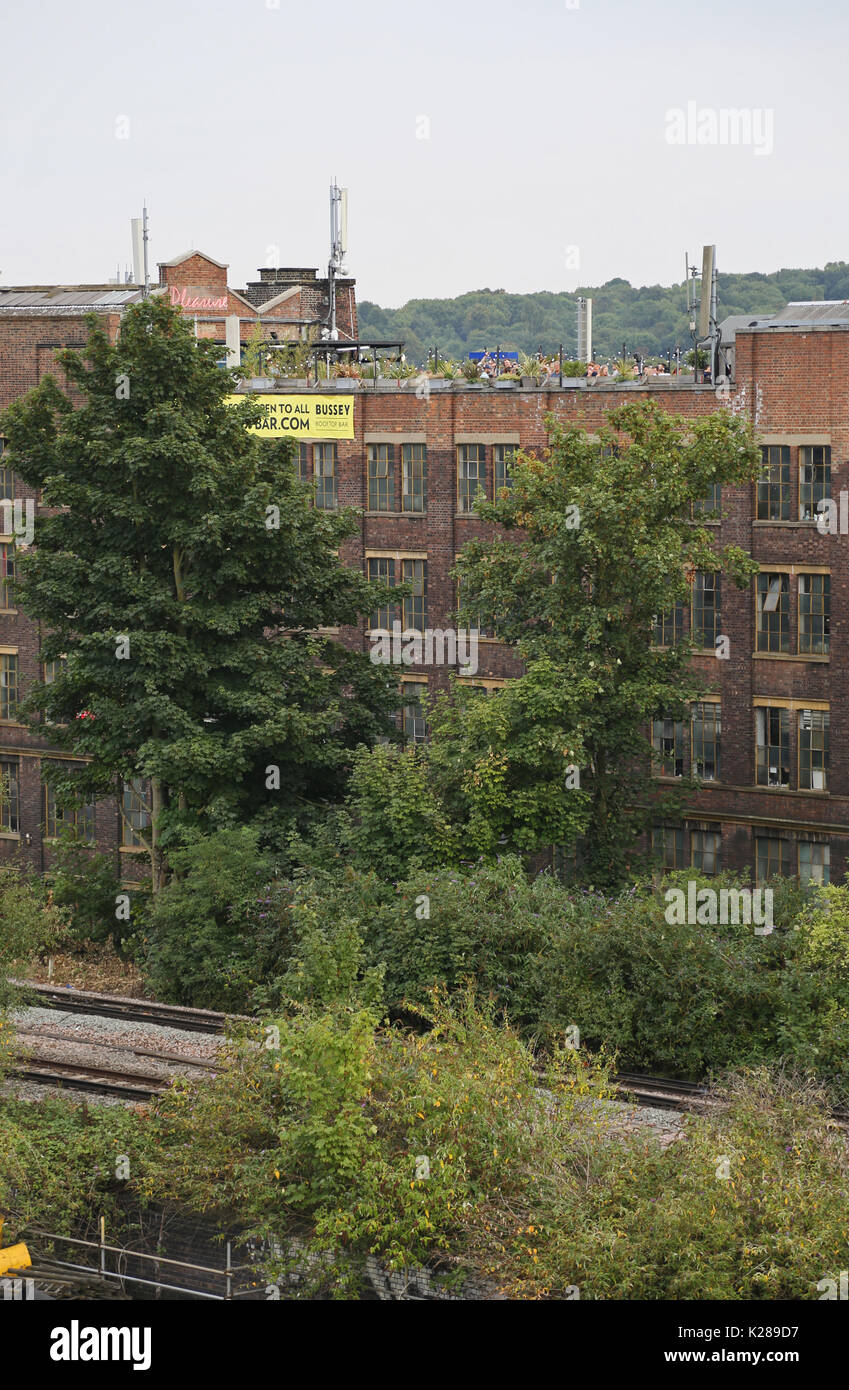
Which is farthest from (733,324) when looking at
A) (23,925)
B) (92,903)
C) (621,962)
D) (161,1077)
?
(161,1077)

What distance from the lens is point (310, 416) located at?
45.3m

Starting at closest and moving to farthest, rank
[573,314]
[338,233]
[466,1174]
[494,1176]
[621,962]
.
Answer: [466,1174], [494,1176], [621,962], [338,233], [573,314]

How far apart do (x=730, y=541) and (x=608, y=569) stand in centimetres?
779

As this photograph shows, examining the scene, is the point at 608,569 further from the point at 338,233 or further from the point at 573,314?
the point at 573,314

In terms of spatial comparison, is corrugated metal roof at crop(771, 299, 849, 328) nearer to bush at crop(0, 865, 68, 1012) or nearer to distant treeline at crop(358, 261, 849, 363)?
bush at crop(0, 865, 68, 1012)

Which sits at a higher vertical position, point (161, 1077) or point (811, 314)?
point (811, 314)

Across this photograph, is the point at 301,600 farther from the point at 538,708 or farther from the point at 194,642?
the point at 538,708

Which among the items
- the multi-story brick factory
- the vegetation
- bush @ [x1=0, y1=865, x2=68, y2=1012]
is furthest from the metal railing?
the multi-story brick factory

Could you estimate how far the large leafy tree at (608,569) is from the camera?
32156 millimetres

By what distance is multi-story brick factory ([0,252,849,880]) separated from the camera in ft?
127

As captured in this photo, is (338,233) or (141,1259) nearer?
(141,1259)

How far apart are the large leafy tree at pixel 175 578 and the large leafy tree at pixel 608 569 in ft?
12.5

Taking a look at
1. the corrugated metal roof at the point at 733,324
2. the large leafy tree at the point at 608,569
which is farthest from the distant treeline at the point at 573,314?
the large leafy tree at the point at 608,569
